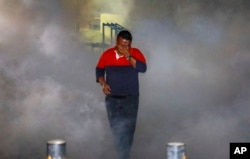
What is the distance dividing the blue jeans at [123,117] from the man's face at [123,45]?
53 centimetres

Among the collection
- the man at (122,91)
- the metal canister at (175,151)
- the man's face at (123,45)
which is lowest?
the metal canister at (175,151)

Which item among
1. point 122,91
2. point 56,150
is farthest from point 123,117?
point 56,150

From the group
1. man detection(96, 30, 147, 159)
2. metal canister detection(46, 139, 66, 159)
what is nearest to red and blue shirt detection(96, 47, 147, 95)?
man detection(96, 30, 147, 159)

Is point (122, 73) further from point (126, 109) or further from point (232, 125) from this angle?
point (232, 125)

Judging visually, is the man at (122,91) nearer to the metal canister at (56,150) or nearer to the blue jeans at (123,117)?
the blue jeans at (123,117)

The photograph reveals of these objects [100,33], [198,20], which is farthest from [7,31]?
[198,20]

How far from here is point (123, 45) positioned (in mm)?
6055

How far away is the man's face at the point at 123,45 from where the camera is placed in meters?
6.04

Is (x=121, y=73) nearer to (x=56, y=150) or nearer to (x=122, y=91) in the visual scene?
(x=122, y=91)

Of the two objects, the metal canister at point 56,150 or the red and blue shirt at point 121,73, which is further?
the red and blue shirt at point 121,73

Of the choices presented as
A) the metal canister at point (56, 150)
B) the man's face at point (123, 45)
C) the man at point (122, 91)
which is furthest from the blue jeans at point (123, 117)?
the metal canister at point (56, 150)

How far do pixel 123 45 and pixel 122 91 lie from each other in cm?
52

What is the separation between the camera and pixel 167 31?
850 centimetres

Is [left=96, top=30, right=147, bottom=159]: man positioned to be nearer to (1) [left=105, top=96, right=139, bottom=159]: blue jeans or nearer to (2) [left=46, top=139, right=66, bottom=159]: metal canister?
(1) [left=105, top=96, right=139, bottom=159]: blue jeans
